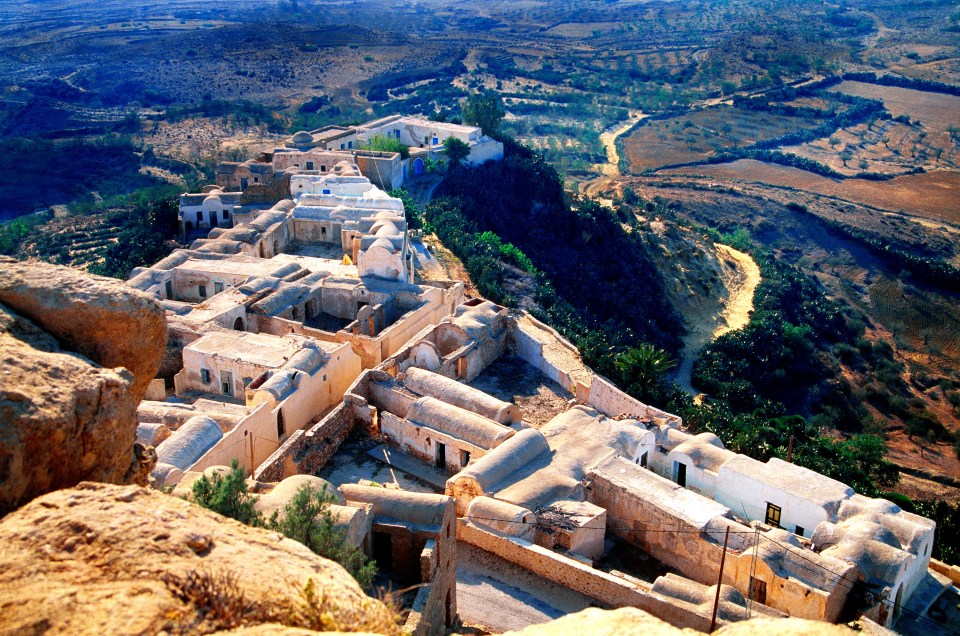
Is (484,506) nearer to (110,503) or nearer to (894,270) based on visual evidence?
(110,503)

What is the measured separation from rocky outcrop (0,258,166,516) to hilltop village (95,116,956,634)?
5.44 metres

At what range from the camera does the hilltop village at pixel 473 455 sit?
19.0m

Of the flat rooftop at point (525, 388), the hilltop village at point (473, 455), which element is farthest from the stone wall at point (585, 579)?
the flat rooftop at point (525, 388)

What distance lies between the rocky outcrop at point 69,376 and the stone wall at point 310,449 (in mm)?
8340

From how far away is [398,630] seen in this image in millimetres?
11539

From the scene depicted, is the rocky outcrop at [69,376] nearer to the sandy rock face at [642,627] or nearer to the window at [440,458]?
the sandy rock face at [642,627]

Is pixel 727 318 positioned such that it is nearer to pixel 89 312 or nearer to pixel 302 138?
pixel 302 138

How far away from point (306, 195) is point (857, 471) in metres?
27.0

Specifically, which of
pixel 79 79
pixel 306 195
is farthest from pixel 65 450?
pixel 79 79

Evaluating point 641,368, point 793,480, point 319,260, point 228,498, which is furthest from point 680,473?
point 319,260

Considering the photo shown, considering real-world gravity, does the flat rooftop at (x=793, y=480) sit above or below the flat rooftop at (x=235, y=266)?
below

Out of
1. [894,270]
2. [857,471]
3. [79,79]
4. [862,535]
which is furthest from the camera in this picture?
[79,79]

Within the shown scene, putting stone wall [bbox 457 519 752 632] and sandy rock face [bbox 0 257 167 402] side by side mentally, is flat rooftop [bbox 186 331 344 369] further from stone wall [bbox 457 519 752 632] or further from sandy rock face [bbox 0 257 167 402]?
sandy rock face [bbox 0 257 167 402]

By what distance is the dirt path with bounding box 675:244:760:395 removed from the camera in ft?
165
